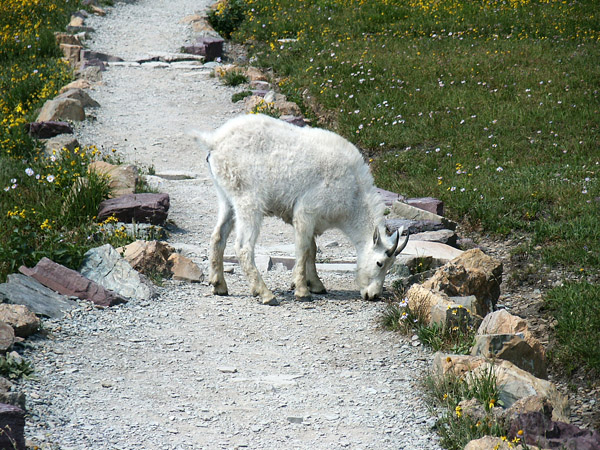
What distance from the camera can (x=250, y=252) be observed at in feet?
27.2

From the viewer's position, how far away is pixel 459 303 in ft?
24.2

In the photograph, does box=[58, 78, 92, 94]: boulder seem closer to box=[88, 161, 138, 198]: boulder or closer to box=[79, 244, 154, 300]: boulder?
box=[88, 161, 138, 198]: boulder

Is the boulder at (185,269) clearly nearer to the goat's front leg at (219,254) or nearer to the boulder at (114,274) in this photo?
the goat's front leg at (219,254)

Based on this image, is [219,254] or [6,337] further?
[219,254]

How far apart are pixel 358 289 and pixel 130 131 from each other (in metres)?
7.81

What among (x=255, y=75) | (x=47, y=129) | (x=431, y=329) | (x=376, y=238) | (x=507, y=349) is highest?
(x=507, y=349)

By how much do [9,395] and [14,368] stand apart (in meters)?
0.97

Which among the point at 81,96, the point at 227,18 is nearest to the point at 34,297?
the point at 81,96

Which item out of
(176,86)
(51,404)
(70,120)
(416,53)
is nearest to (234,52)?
(176,86)

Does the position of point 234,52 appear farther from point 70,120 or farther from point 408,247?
point 408,247

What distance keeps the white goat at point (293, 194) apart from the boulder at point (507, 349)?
222 centimetres

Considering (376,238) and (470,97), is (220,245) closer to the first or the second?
(376,238)

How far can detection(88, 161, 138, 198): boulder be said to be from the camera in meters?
11.2

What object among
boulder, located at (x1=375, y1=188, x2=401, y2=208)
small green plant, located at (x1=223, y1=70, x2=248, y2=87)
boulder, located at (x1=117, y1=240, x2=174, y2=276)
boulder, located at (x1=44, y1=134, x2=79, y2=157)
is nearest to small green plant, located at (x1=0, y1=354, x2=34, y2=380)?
boulder, located at (x1=117, y1=240, x2=174, y2=276)
